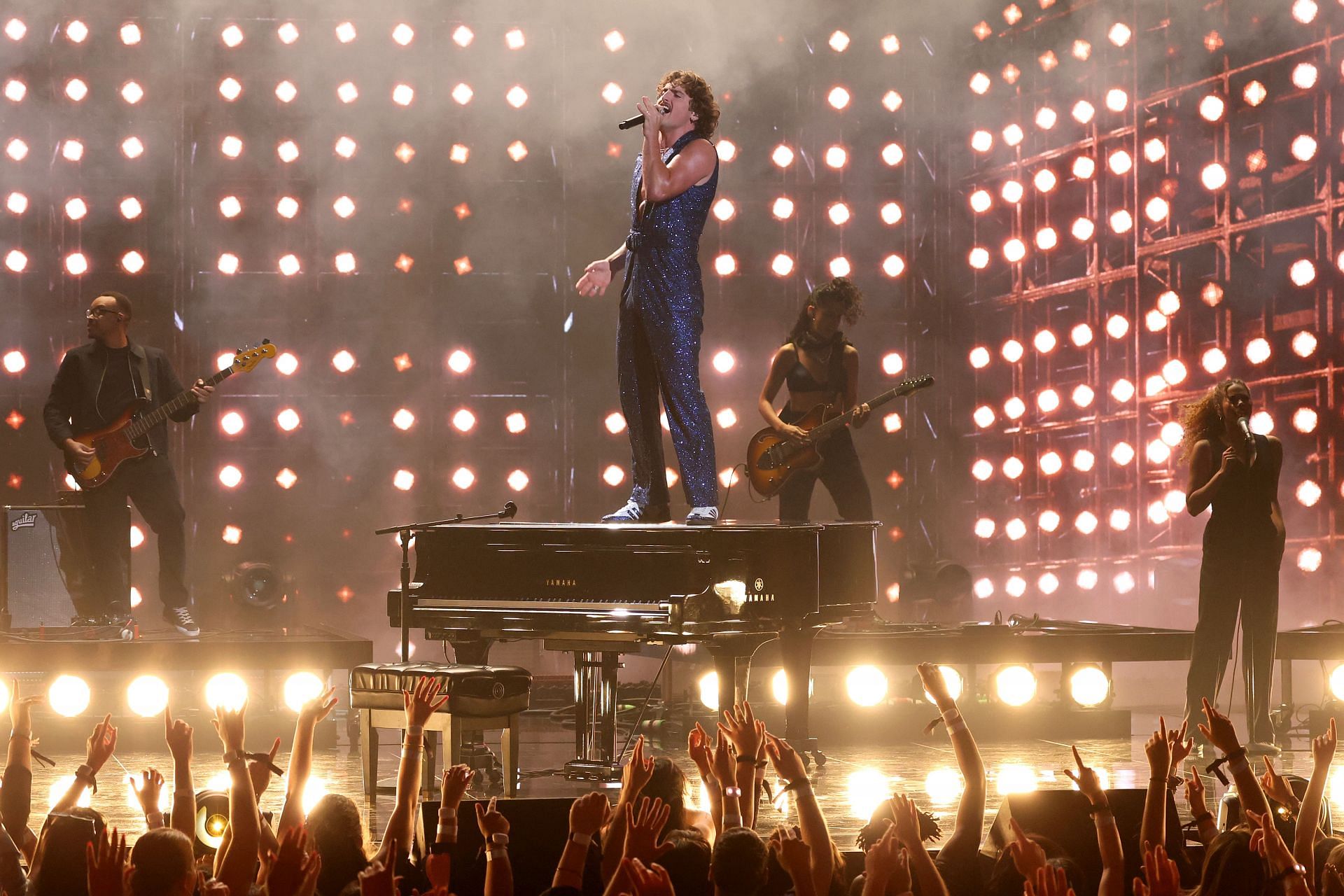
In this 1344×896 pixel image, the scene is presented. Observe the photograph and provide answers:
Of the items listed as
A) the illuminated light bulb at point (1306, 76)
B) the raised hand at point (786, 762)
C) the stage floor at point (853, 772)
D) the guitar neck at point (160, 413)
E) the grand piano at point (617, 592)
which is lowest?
the stage floor at point (853, 772)

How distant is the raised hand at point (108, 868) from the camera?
88.5 inches

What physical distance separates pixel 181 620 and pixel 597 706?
2809 mm

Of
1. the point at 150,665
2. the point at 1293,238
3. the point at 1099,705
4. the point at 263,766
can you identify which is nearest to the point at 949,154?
the point at 1293,238

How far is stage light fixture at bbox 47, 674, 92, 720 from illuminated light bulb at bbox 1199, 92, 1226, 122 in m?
6.56

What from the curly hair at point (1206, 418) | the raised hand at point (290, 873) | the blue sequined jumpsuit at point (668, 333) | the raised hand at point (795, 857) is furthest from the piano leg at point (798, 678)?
the raised hand at point (290, 873)

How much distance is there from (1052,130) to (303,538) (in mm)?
5244

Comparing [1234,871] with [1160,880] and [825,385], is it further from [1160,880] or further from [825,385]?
[825,385]

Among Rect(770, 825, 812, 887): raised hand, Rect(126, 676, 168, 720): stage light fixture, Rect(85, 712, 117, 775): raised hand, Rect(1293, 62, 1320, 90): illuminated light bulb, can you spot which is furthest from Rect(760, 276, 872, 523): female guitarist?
Rect(770, 825, 812, 887): raised hand

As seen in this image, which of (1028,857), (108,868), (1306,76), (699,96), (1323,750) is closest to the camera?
(108,868)

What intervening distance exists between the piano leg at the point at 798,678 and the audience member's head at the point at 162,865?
3.59 metres

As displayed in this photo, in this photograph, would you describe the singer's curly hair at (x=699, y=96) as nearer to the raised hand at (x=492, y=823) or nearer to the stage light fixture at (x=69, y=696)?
the raised hand at (x=492, y=823)

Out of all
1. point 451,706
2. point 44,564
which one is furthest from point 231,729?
point 44,564

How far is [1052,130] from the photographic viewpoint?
10070mm

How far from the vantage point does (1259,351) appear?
8.87 metres
